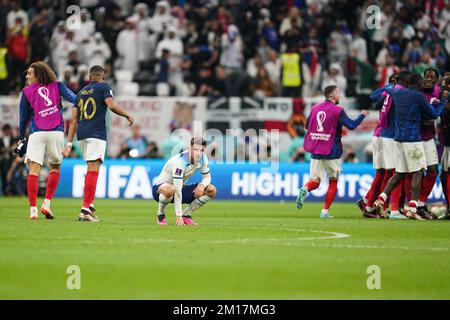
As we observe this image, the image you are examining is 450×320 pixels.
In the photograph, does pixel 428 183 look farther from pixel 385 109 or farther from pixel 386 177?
pixel 385 109

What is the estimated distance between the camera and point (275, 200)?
28.3 m

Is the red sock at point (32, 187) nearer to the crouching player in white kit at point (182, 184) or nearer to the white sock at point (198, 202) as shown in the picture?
the crouching player in white kit at point (182, 184)

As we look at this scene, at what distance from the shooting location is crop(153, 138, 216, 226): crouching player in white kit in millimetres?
15445

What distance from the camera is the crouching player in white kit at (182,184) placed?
608 inches

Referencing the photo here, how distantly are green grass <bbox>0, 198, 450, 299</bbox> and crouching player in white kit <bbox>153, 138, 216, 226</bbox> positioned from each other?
1.21ft

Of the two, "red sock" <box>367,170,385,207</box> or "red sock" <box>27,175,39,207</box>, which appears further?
"red sock" <box>367,170,385,207</box>

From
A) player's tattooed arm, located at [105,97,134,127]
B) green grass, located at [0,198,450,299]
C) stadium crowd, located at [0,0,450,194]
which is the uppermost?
stadium crowd, located at [0,0,450,194]

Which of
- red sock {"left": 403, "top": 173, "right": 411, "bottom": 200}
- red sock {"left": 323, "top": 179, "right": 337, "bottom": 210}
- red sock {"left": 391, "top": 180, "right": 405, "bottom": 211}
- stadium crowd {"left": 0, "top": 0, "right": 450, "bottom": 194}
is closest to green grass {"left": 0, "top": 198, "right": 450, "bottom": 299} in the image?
red sock {"left": 391, "top": 180, "right": 405, "bottom": 211}

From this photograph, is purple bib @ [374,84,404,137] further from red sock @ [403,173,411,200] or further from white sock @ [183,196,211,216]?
white sock @ [183,196,211,216]

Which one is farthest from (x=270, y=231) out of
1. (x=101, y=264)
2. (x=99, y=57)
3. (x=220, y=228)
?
(x=99, y=57)

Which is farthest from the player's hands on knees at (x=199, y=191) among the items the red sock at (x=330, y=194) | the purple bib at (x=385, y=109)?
the purple bib at (x=385, y=109)

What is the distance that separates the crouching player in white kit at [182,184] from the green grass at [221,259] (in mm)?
370

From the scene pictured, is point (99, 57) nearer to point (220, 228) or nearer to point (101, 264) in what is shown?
point (220, 228)

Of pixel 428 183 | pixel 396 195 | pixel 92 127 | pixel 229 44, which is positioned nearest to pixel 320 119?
pixel 396 195
